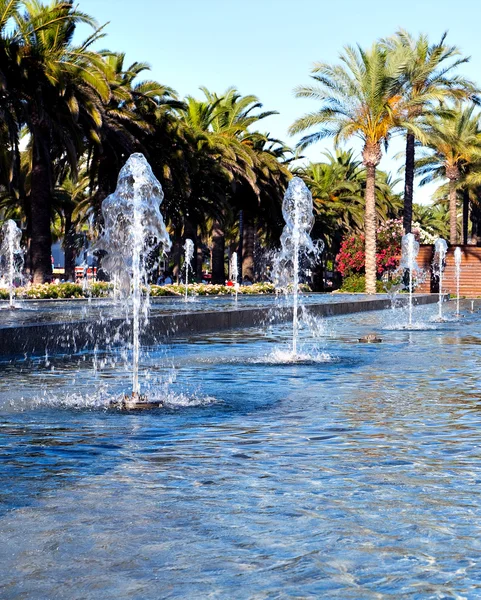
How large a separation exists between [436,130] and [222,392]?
37.6m

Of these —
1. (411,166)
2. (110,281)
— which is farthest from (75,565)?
(411,166)

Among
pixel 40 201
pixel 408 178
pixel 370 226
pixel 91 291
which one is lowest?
pixel 91 291

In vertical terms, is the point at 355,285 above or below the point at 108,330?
above


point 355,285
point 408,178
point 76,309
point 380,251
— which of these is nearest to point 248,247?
point 380,251

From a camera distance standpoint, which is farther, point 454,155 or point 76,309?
point 454,155

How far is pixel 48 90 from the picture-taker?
30.2 meters

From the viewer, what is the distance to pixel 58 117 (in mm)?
30516

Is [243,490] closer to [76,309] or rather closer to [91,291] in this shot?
[76,309]

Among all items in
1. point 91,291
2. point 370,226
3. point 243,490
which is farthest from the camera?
point 370,226

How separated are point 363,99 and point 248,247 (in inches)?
582

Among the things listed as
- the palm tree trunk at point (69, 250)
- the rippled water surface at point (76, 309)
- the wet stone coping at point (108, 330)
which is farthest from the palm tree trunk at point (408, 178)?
the wet stone coping at point (108, 330)

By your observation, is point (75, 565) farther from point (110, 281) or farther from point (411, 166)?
point (411, 166)

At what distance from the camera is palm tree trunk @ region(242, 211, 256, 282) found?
167 feet

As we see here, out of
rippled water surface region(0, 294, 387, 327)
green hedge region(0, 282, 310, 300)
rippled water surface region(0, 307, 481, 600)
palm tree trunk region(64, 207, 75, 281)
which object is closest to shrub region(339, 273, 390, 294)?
green hedge region(0, 282, 310, 300)
